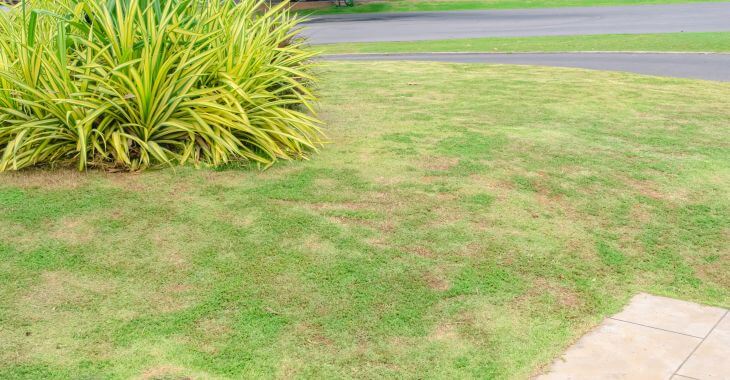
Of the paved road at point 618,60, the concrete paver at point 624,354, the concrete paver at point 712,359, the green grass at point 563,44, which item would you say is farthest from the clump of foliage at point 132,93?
the green grass at point 563,44

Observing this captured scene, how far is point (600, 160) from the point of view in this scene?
25.5 ft

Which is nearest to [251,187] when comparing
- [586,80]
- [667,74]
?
[586,80]

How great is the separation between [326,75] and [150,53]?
6.93 metres

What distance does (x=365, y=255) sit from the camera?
548 cm

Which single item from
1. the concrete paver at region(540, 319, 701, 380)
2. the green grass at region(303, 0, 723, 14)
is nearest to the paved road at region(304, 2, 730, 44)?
the green grass at region(303, 0, 723, 14)

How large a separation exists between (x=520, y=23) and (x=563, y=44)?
7.99 metres

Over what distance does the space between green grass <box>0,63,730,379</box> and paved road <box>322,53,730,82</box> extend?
607cm

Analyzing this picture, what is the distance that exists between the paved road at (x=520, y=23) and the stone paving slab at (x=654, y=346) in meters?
19.2

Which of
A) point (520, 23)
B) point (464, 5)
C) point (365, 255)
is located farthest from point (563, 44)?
point (464, 5)

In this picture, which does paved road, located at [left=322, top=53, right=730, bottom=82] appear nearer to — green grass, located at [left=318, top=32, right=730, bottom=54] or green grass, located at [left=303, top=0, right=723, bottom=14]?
green grass, located at [left=318, top=32, right=730, bottom=54]

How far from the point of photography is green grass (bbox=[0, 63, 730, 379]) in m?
4.30

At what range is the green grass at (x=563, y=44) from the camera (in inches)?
737

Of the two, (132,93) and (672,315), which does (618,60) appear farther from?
(672,315)

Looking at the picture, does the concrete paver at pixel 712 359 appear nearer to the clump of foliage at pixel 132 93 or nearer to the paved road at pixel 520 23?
the clump of foliage at pixel 132 93
